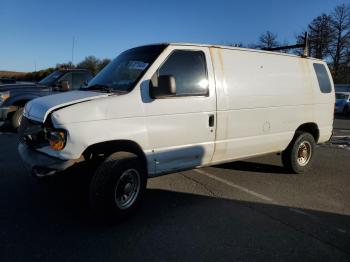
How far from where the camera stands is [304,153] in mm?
6844

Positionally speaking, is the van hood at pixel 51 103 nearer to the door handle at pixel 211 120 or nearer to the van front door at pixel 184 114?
the van front door at pixel 184 114

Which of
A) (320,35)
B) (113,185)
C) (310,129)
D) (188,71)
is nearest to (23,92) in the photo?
(188,71)

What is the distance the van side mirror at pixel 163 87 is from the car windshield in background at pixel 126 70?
22 centimetres

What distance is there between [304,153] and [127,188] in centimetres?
394

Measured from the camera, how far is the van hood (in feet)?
13.0

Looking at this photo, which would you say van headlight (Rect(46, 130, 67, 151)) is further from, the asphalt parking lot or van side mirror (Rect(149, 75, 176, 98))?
van side mirror (Rect(149, 75, 176, 98))

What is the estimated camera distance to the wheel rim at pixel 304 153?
6730 millimetres

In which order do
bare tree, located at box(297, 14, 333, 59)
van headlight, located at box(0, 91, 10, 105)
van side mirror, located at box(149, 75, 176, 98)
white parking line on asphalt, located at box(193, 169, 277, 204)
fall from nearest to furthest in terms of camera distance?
van side mirror, located at box(149, 75, 176, 98) → white parking line on asphalt, located at box(193, 169, 277, 204) → van headlight, located at box(0, 91, 10, 105) → bare tree, located at box(297, 14, 333, 59)

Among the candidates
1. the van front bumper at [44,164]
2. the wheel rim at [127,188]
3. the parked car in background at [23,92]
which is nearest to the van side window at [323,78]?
the wheel rim at [127,188]

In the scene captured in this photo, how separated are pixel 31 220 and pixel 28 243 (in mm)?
596

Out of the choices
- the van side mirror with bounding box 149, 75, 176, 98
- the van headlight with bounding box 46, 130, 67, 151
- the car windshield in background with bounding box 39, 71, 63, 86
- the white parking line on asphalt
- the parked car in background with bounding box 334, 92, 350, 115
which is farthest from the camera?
the parked car in background with bounding box 334, 92, 350, 115

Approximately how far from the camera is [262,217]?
14.8 ft

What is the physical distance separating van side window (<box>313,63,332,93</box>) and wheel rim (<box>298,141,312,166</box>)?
1.06m

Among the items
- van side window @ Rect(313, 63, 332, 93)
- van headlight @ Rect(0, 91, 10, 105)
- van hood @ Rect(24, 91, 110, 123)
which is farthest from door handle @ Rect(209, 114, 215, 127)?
van headlight @ Rect(0, 91, 10, 105)
